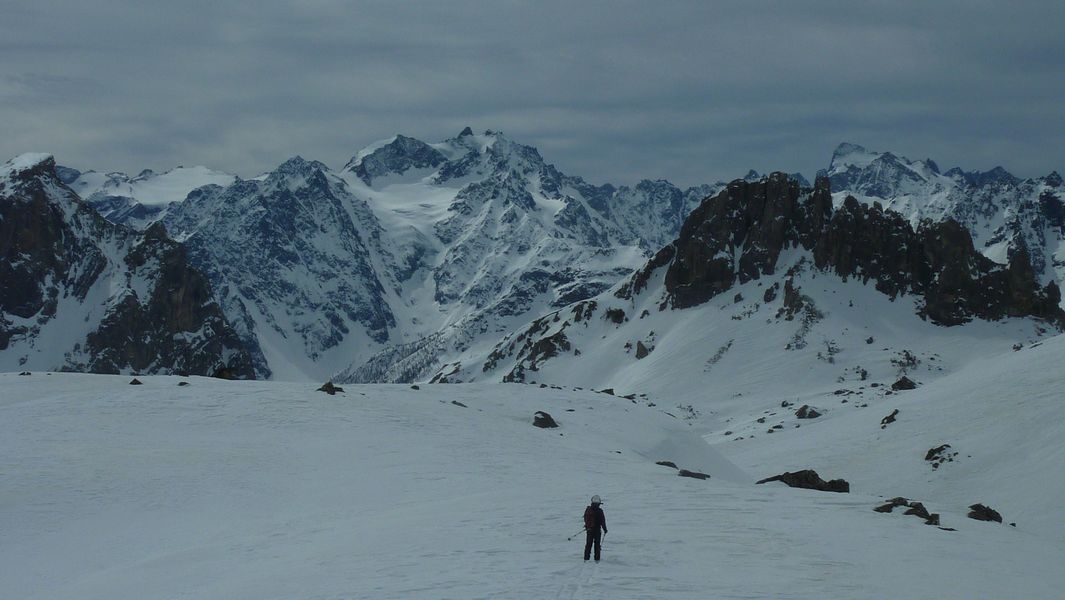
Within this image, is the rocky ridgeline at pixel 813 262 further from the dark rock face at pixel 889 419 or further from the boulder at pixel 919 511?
the boulder at pixel 919 511

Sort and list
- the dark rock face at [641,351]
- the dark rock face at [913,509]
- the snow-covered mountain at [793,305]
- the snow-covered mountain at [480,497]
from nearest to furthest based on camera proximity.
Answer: the snow-covered mountain at [480,497]
the dark rock face at [913,509]
the snow-covered mountain at [793,305]
the dark rock face at [641,351]

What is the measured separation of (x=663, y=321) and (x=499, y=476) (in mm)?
120249

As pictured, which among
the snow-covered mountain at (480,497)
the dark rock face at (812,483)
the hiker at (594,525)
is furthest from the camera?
the dark rock face at (812,483)

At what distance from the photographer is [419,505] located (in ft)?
103

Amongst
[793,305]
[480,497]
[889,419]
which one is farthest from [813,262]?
[480,497]

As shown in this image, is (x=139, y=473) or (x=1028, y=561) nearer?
(x=1028, y=561)

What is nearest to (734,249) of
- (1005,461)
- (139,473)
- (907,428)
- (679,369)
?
(679,369)

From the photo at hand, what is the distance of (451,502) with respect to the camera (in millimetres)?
31469

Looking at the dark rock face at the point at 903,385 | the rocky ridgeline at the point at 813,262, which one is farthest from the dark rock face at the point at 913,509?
the rocky ridgeline at the point at 813,262

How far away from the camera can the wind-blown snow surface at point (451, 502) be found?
21.1 meters

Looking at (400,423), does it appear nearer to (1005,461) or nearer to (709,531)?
(709,531)

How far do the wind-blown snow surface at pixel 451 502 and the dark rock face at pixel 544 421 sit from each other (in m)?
1.15

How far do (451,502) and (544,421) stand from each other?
72.8 feet

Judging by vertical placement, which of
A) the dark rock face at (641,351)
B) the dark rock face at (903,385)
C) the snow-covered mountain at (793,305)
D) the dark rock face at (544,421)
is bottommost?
the dark rock face at (544,421)
